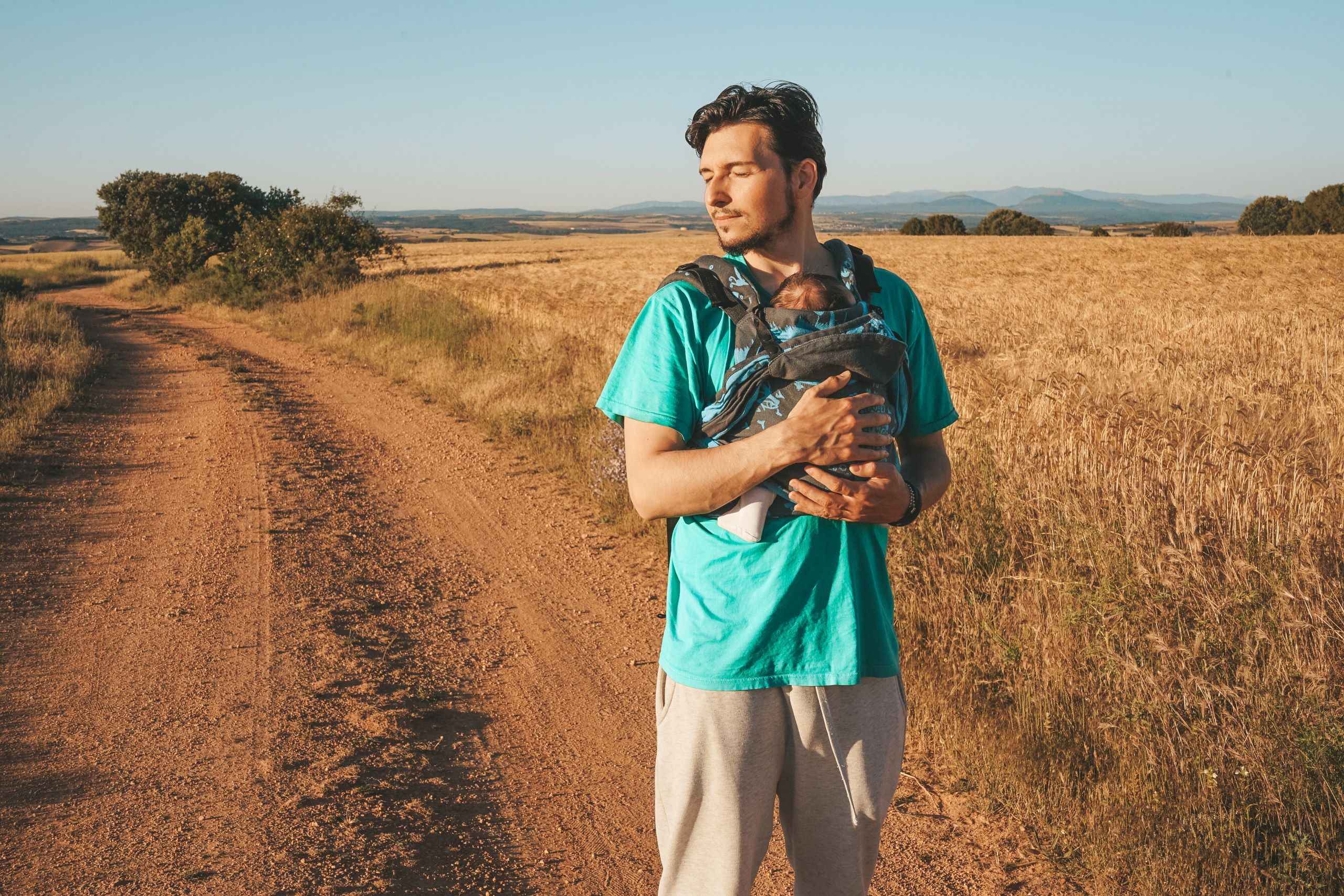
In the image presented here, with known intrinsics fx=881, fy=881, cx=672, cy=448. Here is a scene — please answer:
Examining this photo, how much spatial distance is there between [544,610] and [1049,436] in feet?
10.1

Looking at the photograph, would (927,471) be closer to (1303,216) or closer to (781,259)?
(781,259)

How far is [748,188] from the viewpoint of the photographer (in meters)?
1.82

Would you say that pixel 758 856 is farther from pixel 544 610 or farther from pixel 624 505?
pixel 624 505

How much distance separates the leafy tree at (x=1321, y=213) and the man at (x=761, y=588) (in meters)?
70.2

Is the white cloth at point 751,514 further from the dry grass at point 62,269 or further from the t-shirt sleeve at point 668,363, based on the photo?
the dry grass at point 62,269

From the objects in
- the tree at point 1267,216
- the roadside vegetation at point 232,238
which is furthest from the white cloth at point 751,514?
the tree at point 1267,216

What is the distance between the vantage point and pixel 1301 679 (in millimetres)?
2941

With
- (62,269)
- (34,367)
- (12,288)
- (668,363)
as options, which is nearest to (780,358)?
(668,363)

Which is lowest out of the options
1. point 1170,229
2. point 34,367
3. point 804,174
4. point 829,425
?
point 34,367

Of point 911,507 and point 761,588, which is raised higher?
point 911,507

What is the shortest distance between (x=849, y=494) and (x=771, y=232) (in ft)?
1.88

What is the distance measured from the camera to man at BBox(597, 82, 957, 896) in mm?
1721

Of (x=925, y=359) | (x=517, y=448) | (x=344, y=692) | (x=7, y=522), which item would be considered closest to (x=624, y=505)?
(x=517, y=448)

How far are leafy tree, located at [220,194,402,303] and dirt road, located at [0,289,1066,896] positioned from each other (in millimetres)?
14948
